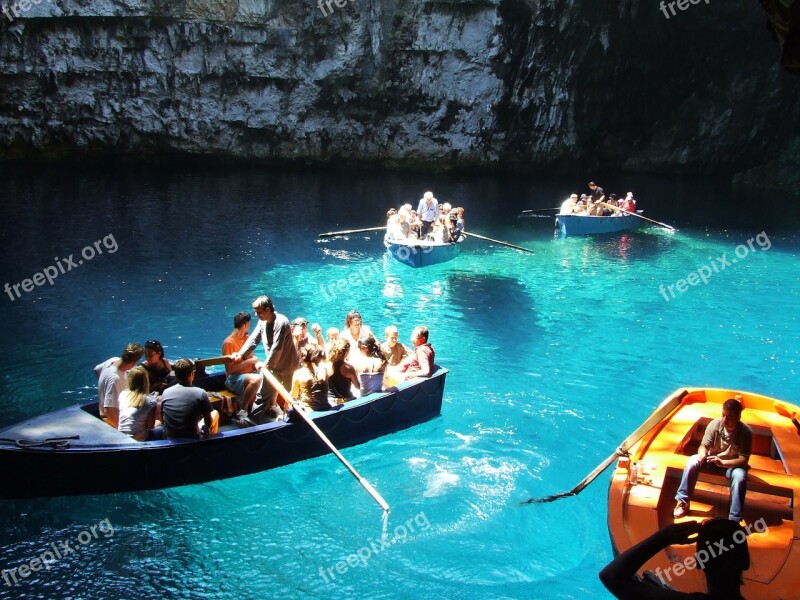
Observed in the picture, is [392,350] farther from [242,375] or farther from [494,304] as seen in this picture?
[494,304]

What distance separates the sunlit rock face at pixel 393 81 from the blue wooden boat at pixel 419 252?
18.1 m

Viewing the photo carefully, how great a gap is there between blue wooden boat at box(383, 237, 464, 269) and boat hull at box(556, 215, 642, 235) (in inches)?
238

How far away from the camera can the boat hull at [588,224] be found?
22.5 meters

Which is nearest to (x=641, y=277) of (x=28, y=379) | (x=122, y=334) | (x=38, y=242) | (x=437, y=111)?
(x=122, y=334)

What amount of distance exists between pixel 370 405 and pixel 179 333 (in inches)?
200

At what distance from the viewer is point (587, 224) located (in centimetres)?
2275

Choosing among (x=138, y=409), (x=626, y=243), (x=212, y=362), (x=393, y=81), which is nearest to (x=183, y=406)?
(x=138, y=409)

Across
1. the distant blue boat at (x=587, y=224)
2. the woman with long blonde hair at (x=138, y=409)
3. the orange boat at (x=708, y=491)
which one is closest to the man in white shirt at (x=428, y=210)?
the distant blue boat at (x=587, y=224)

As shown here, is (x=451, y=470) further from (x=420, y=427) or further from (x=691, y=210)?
(x=691, y=210)

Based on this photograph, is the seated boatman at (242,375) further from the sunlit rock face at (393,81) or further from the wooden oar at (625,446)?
the sunlit rock face at (393,81)

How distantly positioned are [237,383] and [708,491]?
5371mm

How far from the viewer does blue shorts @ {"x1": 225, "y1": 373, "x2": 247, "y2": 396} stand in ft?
27.9

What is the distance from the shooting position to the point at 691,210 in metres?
28.8

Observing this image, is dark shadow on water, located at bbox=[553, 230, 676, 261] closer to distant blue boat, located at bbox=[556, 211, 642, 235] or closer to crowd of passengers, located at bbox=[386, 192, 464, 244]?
distant blue boat, located at bbox=[556, 211, 642, 235]
